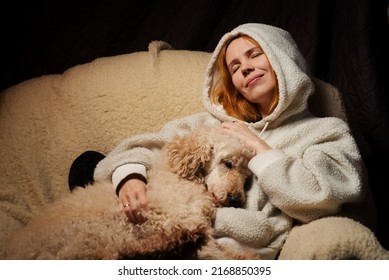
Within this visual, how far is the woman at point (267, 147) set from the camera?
1.37 metres

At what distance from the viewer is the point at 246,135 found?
1532mm

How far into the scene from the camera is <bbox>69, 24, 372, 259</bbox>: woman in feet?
4.49

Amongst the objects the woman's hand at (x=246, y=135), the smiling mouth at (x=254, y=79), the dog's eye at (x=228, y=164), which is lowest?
the dog's eye at (x=228, y=164)

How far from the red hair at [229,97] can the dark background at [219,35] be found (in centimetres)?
53

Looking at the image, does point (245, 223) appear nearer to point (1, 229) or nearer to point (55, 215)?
point (55, 215)

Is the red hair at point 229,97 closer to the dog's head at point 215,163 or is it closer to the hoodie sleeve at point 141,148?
the hoodie sleeve at point 141,148

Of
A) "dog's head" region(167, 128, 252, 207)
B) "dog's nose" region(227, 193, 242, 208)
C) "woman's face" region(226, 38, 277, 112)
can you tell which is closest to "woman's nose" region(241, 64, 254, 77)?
"woman's face" region(226, 38, 277, 112)

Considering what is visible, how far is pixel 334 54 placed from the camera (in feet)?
7.45

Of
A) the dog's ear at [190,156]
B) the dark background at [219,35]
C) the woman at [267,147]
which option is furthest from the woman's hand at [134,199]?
the dark background at [219,35]

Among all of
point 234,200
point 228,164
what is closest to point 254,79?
point 228,164

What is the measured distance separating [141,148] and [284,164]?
56cm

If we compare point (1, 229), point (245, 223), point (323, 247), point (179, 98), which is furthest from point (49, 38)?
point (323, 247)

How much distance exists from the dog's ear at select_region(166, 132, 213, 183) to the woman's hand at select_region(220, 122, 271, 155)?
0.11 meters

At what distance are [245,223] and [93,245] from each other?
46cm
